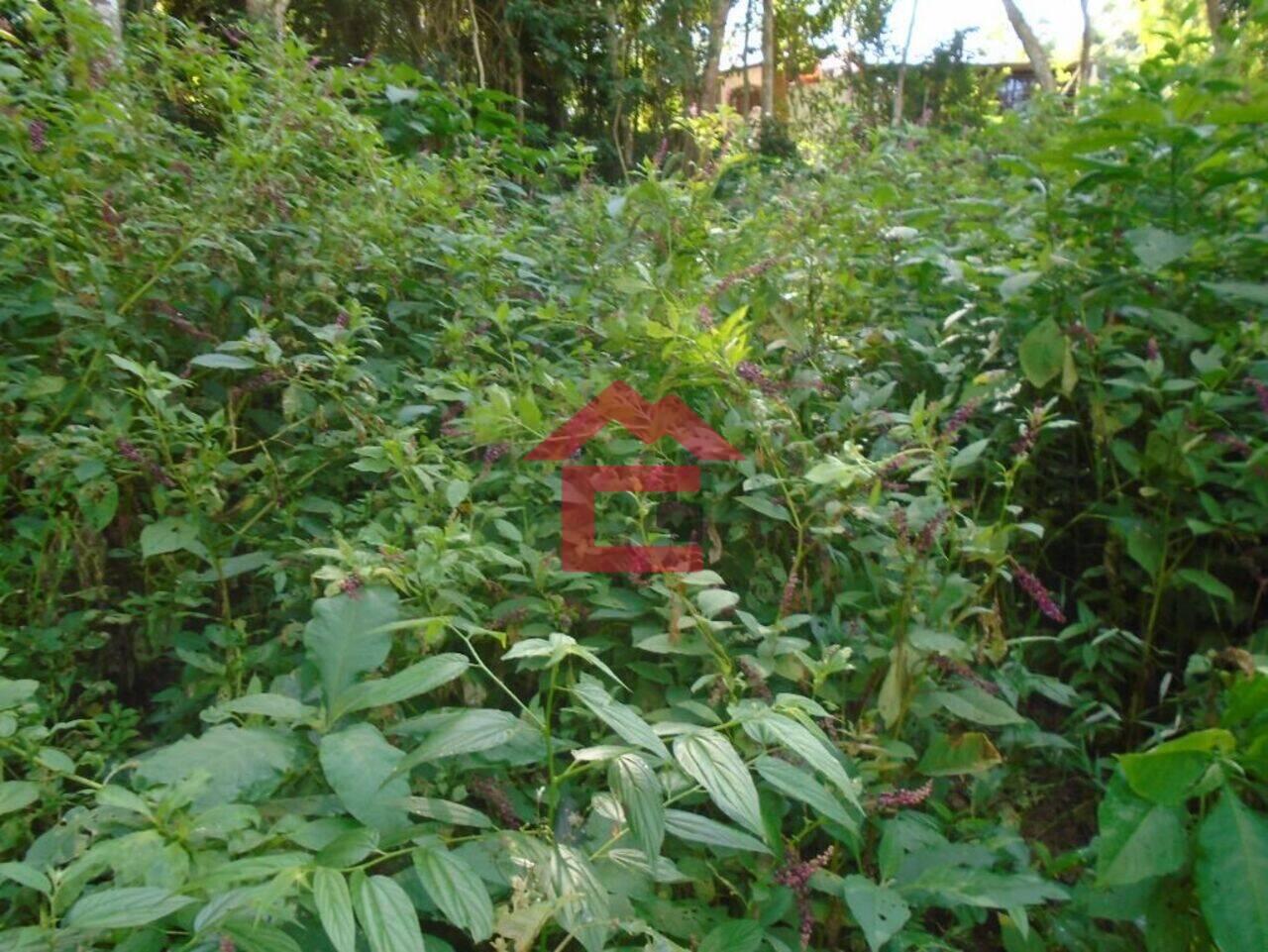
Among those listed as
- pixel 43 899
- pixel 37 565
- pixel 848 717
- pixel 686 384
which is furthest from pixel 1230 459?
pixel 37 565

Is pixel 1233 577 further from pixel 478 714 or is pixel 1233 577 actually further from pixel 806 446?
pixel 478 714

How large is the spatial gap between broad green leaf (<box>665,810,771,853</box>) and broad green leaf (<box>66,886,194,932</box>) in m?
0.53

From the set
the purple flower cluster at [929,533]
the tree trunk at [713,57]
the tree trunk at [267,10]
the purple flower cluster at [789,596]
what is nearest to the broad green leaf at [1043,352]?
the purple flower cluster at [929,533]

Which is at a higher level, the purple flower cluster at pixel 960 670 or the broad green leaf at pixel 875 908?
the purple flower cluster at pixel 960 670

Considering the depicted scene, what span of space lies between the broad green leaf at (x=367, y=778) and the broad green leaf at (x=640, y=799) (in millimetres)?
250

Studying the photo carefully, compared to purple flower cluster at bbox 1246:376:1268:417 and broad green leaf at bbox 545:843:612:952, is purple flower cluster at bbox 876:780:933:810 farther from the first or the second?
purple flower cluster at bbox 1246:376:1268:417

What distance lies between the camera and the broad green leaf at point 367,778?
1.05 meters

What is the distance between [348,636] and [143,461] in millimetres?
720

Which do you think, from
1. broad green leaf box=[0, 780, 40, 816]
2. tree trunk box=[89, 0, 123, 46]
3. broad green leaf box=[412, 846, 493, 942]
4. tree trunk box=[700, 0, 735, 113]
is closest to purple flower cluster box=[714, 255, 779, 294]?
broad green leaf box=[412, 846, 493, 942]

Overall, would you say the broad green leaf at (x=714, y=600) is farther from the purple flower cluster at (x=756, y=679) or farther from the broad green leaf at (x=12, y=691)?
the broad green leaf at (x=12, y=691)

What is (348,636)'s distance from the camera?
1.25 m

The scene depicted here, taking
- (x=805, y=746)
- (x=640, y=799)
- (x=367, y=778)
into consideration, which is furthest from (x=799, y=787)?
(x=367, y=778)

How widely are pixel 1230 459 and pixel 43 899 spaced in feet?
7.22

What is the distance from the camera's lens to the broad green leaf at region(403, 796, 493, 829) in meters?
1.12
